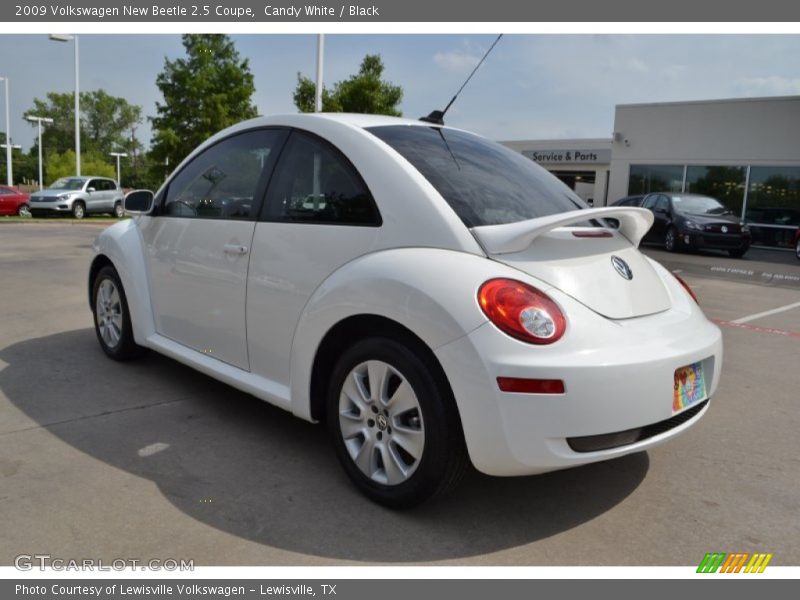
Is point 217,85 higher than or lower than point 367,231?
higher

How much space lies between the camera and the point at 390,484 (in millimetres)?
2844

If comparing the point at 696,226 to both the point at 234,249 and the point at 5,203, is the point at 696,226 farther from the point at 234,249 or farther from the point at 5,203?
the point at 5,203

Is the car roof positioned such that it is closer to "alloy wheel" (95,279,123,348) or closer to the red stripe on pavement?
"alloy wheel" (95,279,123,348)

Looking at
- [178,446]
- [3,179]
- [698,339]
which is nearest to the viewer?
[698,339]

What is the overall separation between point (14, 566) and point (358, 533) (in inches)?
48.7

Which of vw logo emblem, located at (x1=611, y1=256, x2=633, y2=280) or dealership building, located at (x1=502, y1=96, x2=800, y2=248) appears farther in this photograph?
dealership building, located at (x1=502, y1=96, x2=800, y2=248)

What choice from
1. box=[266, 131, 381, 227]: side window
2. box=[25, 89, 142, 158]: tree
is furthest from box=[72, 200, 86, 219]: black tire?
box=[25, 89, 142, 158]: tree

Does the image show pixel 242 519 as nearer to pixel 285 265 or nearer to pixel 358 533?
pixel 358 533

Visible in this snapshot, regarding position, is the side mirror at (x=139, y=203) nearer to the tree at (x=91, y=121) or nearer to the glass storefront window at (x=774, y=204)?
the glass storefront window at (x=774, y=204)

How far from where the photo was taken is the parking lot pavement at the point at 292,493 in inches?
103

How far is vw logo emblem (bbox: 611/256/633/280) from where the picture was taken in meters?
2.98

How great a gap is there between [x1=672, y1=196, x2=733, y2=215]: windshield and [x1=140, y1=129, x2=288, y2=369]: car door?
15.1 metres

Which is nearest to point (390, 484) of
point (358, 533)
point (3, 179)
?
point (358, 533)

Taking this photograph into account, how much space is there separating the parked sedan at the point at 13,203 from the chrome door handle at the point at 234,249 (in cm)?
2751
